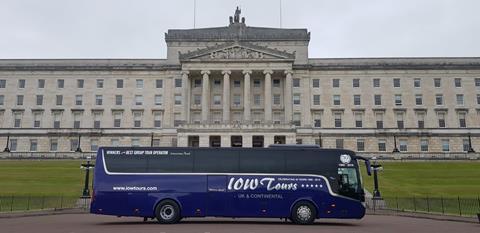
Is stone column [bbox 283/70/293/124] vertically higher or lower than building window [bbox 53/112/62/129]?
higher

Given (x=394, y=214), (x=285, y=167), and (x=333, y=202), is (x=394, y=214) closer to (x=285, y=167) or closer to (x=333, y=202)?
(x=333, y=202)

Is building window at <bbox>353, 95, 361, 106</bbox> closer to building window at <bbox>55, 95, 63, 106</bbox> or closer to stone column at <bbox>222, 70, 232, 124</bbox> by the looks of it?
stone column at <bbox>222, 70, 232, 124</bbox>

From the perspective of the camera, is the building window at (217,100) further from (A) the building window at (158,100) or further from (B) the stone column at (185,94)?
(A) the building window at (158,100)

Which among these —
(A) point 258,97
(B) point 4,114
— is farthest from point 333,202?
(B) point 4,114

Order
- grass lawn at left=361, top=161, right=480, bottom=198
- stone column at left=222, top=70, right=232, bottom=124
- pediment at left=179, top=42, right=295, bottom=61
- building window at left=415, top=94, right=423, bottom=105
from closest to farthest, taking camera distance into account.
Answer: grass lawn at left=361, top=161, right=480, bottom=198 → stone column at left=222, top=70, right=232, bottom=124 → pediment at left=179, top=42, right=295, bottom=61 → building window at left=415, top=94, right=423, bottom=105

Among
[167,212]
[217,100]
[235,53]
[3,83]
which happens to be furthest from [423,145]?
[3,83]

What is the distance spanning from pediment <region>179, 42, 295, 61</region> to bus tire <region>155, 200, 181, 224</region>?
199ft

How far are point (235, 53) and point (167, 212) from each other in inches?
2421

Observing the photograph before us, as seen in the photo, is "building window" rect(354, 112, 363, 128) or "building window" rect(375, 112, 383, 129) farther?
"building window" rect(354, 112, 363, 128)

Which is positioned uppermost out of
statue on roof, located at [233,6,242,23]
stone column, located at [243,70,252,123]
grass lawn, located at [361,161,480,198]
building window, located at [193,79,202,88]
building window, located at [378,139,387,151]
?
statue on roof, located at [233,6,242,23]

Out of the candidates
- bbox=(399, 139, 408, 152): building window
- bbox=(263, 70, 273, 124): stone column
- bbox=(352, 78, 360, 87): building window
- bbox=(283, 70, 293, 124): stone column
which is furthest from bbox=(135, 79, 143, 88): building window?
bbox=(399, 139, 408, 152): building window

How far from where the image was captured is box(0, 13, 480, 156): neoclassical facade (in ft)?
268

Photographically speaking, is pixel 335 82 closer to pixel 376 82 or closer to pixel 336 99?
pixel 336 99

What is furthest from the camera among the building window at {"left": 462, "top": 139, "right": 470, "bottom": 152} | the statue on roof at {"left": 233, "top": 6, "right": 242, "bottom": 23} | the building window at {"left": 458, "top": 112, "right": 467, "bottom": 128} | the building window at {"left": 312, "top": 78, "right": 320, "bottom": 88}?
the statue on roof at {"left": 233, "top": 6, "right": 242, "bottom": 23}
